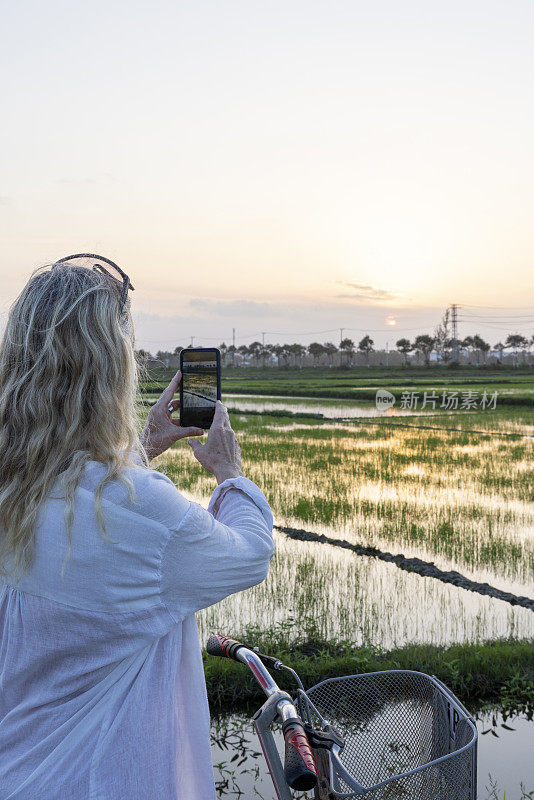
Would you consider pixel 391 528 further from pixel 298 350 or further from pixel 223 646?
pixel 298 350

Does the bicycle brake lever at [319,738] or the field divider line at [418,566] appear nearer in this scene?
the bicycle brake lever at [319,738]

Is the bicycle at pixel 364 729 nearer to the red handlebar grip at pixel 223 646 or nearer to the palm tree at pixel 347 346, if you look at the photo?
the red handlebar grip at pixel 223 646

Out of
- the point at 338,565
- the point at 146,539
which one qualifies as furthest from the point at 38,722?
the point at 338,565

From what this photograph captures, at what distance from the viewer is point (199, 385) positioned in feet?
5.90

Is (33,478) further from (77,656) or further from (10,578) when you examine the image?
(77,656)

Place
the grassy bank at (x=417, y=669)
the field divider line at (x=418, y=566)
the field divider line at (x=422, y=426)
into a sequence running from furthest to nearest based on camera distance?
the field divider line at (x=422, y=426), the field divider line at (x=418, y=566), the grassy bank at (x=417, y=669)

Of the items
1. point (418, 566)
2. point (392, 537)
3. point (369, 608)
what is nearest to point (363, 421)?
point (392, 537)

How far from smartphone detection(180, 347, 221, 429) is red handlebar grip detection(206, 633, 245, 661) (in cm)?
53

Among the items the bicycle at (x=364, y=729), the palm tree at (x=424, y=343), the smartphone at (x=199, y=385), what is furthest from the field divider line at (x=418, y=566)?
the palm tree at (x=424, y=343)

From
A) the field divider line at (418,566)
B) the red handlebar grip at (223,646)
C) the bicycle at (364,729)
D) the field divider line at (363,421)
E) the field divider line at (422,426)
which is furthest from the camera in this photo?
the field divider line at (363,421)

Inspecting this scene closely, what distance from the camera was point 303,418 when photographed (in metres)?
22.2

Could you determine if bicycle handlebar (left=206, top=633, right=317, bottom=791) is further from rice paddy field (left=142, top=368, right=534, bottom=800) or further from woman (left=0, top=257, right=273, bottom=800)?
rice paddy field (left=142, top=368, right=534, bottom=800)

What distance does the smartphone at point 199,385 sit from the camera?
5.71 feet

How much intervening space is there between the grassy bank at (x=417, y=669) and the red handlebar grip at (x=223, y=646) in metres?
2.61
